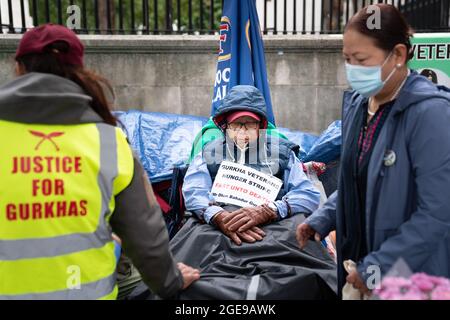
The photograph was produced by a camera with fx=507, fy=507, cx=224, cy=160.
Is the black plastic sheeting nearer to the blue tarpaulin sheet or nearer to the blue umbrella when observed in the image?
the blue tarpaulin sheet

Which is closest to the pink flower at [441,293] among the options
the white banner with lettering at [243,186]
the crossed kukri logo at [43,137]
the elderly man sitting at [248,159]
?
the crossed kukri logo at [43,137]

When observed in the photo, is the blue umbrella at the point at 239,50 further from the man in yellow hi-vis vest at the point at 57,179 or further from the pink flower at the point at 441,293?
the pink flower at the point at 441,293

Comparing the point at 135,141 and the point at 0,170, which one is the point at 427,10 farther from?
the point at 0,170

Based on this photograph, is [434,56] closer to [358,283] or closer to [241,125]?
[241,125]

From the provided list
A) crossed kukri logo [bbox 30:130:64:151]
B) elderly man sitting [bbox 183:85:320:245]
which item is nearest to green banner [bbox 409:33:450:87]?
elderly man sitting [bbox 183:85:320:245]

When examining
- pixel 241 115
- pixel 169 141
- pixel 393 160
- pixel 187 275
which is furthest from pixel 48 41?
pixel 169 141

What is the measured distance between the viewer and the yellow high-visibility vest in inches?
65.8

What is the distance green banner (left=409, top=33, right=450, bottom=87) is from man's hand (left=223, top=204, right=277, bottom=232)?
2181mm

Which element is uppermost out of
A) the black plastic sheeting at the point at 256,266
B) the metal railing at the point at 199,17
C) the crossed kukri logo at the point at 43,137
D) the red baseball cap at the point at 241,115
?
the metal railing at the point at 199,17

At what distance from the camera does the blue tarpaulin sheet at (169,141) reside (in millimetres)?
4504

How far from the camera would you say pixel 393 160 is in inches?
76.5

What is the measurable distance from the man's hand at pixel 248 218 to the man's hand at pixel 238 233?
2cm

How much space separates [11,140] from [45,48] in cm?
34

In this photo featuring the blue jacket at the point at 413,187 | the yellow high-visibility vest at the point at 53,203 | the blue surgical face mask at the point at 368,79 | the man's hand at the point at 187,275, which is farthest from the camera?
the man's hand at the point at 187,275
